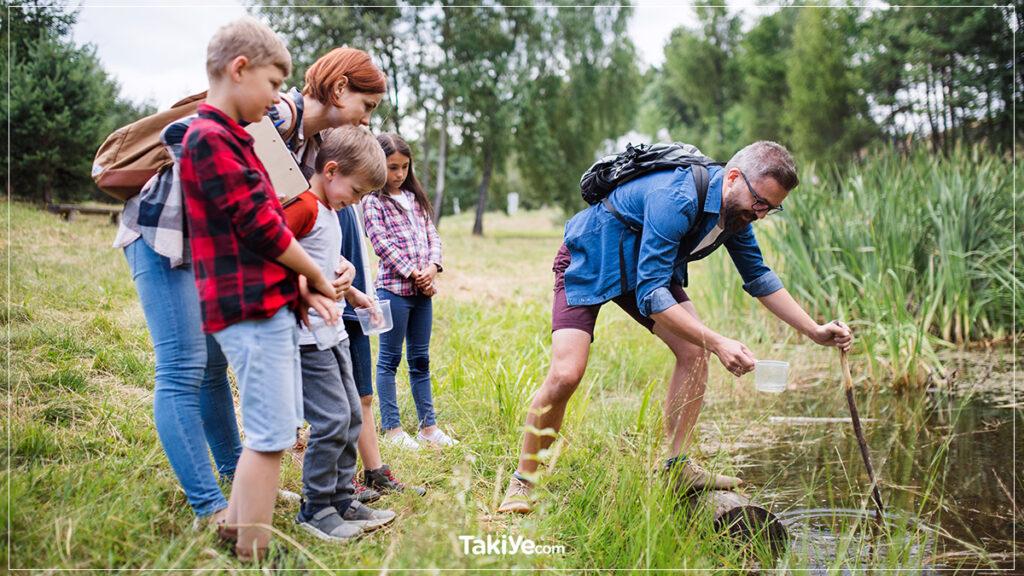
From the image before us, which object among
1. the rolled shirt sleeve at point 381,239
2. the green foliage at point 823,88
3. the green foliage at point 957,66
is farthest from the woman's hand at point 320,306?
the green foliage at point 823,88

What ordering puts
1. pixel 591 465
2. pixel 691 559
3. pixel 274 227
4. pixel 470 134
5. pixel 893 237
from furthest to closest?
1. pixel 470 134
2. pixel 893 237
3. pixel 591 465
4. pixel 691 559
5. pixel 274 227

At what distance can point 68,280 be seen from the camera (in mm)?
5125

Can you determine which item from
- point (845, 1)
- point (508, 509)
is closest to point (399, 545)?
point (508, 509)

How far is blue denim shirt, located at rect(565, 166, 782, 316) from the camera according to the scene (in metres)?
2.46

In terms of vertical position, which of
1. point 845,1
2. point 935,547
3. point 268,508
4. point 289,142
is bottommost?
point 935,547

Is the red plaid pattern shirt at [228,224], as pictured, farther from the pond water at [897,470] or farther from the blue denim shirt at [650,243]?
the pond water at [897,470]

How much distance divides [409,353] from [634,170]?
1440 mm

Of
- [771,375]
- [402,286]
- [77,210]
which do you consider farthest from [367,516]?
[77,210]

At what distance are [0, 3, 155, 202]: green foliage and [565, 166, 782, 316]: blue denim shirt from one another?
4.55 metres

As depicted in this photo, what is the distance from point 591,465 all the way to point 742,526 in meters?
0.66

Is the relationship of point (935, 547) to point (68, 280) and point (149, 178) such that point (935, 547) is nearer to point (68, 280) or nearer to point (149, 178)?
point (149, 178)

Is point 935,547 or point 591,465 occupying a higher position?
point 591,465

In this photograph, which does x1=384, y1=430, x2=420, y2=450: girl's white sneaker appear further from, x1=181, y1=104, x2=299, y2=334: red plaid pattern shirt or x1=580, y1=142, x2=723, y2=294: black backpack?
x1=181, y1=104, x2=299, y2=334: red plaid pattern shirt

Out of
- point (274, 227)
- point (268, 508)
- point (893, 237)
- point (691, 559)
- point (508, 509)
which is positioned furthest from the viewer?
point (893, 237)
